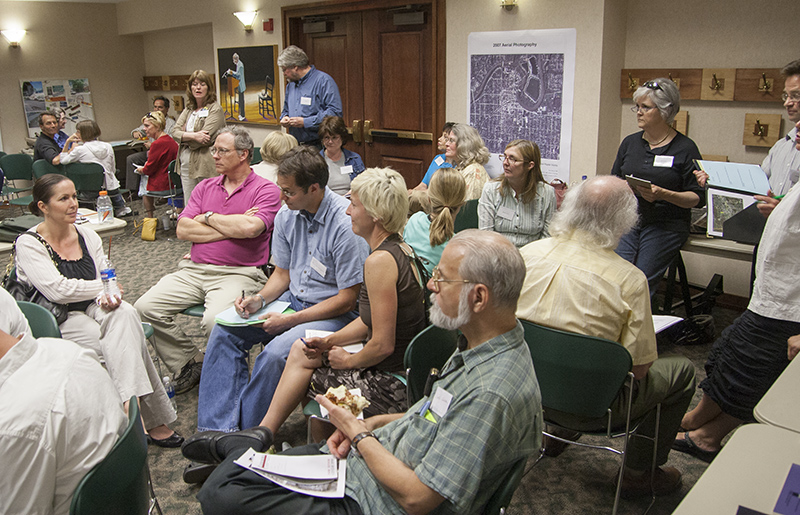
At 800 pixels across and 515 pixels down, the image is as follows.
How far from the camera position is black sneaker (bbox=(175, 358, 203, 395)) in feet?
11.5

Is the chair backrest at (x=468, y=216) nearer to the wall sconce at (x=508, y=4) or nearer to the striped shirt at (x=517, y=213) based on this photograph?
the striped shirt at (x=517, y=213)

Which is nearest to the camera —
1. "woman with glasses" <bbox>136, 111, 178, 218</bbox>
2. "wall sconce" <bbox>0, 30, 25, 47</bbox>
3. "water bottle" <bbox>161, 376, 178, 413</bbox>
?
"water bottle" <bbox>161, 376, 178, 413</bbox>

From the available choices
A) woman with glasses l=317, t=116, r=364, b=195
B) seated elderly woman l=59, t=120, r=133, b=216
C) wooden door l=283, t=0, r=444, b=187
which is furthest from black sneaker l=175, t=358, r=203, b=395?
seated elderly woman l=59, t=120, r=133, b=216

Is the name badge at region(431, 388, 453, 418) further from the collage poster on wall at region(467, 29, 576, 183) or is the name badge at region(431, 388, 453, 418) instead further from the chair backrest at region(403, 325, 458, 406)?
the collage poster on wall at region(467, 29, 576, 183)

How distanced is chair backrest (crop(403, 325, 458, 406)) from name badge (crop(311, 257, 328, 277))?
2.70ft

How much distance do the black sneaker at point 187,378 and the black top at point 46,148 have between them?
4705 millimetres

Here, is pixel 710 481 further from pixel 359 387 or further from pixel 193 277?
pixel 193 277

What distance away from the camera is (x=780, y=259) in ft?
7.56

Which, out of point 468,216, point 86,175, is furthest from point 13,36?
point 468,216

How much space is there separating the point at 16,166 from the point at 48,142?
2.45 feet

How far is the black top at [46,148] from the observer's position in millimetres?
7098

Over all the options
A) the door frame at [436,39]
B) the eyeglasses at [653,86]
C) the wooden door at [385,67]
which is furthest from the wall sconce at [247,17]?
the eyeglasses at [653,86]

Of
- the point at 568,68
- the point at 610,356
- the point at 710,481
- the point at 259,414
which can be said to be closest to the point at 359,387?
the point at 259,414

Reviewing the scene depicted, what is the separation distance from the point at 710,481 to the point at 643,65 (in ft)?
13.8
